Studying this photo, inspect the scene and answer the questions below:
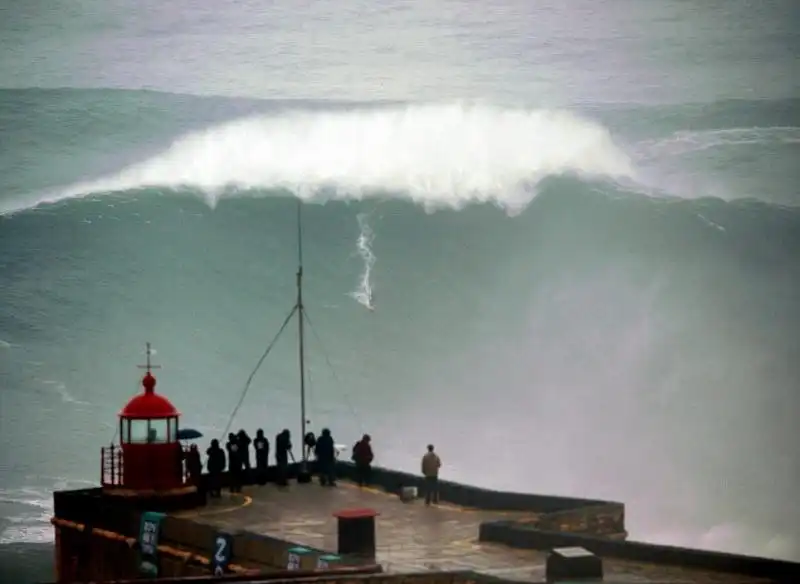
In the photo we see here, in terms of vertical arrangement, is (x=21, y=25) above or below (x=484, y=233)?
above

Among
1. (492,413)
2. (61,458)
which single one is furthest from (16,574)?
(492,413)

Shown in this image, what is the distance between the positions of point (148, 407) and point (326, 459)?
11.0 feet

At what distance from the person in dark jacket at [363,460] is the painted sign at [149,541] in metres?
3.71

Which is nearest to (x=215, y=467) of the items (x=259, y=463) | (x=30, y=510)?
(x=259, y=463)

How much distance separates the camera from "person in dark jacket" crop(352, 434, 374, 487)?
102ft

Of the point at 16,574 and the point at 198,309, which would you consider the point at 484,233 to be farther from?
the point at 16,574

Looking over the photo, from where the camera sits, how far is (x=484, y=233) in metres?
69.4

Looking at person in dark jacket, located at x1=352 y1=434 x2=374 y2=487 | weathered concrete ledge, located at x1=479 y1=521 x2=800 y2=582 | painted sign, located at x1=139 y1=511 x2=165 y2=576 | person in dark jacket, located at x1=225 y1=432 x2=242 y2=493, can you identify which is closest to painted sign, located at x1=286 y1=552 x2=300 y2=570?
weathered concrete ledge, located at x1=479 y1=521 x2=800 y2=582

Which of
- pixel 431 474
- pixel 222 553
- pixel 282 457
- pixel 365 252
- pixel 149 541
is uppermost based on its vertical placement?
pixel 365 252

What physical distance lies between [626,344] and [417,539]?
38026 millimetres

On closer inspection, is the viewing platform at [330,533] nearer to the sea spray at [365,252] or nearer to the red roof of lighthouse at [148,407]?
the red roof of lighthouse at [148,407]

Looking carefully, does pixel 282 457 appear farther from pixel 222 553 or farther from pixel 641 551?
pixel 641 551

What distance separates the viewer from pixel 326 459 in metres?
31.9

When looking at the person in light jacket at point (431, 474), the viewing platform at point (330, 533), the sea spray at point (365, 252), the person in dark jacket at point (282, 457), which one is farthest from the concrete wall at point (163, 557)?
the sea spray at point (365, 252)
